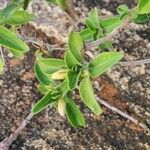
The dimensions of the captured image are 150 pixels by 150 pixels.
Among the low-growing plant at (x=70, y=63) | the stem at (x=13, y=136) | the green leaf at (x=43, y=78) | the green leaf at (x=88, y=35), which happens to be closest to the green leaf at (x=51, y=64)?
the low-growing plant at (x=70, y=63)

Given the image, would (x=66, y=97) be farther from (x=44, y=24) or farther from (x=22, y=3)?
(x=44, y=24)

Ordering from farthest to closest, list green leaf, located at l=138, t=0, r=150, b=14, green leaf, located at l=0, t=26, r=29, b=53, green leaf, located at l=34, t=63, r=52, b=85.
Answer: green leaf, located at l=34, t=63, r=52, b=85 < green leaf, located at l=0, t=26, r=29, b=53 < green leaf, located at l=138, t=0, r=150, b=14

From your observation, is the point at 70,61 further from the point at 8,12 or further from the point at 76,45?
the point at 8,12

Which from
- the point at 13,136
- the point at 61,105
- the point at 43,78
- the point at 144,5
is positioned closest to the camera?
the point at 144,5

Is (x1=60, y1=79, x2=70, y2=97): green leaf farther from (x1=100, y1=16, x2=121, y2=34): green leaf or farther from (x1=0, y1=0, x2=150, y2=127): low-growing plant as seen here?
(x1=100, y1=16, x2=121, y2=34): green leaf

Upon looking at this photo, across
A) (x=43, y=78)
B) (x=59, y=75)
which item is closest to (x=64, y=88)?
(x=59, y=75)

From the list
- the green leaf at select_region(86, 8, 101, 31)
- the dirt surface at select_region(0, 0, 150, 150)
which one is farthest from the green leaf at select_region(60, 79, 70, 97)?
the dirt surface at select_region(0, 0, 150, 150)
